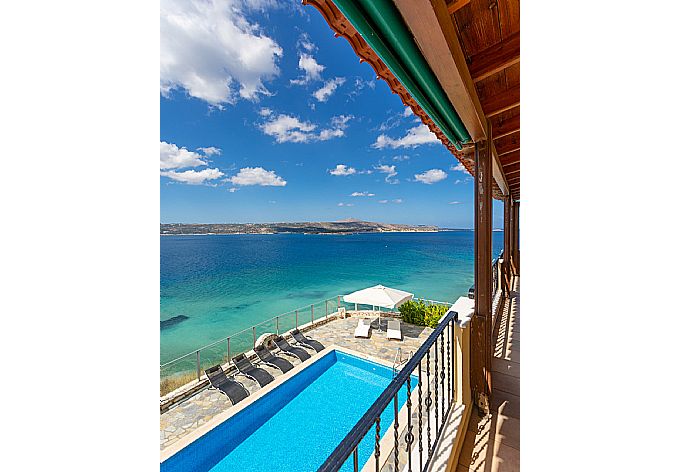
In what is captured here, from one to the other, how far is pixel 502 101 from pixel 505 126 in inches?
18.5

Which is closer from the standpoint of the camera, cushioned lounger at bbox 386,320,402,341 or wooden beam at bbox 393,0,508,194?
wooden beam at bbox 393,0,508,194

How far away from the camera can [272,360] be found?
548 cm

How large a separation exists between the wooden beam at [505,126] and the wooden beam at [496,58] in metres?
0.78

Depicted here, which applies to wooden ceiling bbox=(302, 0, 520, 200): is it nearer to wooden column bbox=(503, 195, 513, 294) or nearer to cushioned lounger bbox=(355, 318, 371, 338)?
wooden column bbox=(503, 195, 513, 294)

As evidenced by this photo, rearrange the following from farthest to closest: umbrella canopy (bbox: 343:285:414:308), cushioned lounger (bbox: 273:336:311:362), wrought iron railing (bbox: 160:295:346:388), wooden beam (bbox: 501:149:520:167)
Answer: wrought iron railing (bbox: 160:295:346:388) < umbrella canopy (bbox: 343:285:414:308) < cushioned lounger (bbox: 273:336:311:362) < wooden beam (bbox: 501:149:520:167)

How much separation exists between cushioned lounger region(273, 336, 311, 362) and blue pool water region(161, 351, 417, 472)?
37 cm

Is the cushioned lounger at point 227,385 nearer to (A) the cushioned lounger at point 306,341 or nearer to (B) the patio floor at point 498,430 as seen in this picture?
(A) the cushioned lounger at point 306,341

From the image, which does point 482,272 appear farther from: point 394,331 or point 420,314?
point 420,314

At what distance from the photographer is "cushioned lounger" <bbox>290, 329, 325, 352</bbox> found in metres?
6.11

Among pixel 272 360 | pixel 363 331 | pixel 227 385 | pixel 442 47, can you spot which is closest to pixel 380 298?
pixel 363 331

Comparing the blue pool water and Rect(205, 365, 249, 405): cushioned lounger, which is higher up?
Rect(205, 365, 249, 405): cushioned lounger

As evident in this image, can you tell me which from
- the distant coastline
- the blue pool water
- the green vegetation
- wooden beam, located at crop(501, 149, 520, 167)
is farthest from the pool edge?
the distant coastline
